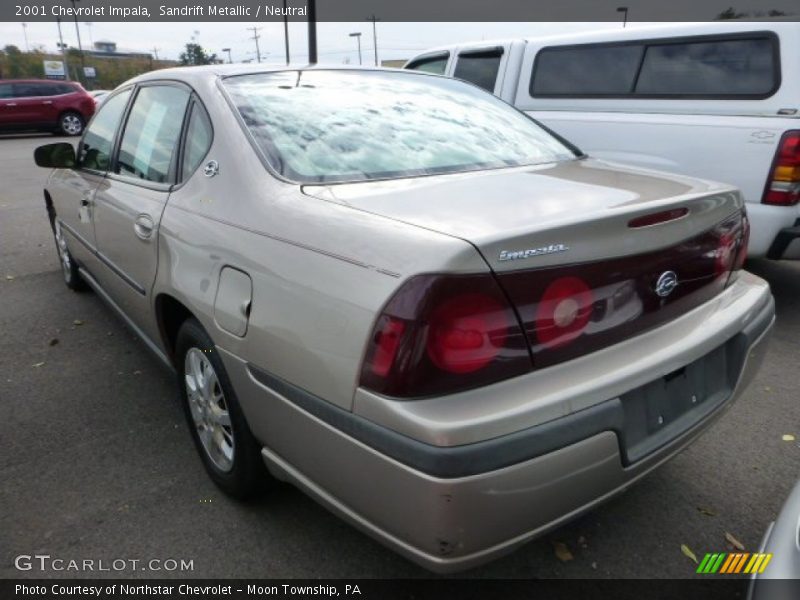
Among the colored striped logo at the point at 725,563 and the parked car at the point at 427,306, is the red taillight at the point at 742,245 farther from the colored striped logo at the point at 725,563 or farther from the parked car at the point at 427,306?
the colored striped logo at the point at 725,563

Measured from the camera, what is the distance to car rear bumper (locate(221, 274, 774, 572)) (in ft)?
4.53

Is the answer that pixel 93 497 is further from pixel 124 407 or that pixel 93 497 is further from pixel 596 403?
pixel 596 403

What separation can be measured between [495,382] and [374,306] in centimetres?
35

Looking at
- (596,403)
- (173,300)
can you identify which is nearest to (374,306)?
(596,403)

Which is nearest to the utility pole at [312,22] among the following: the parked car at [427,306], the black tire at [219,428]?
the parked car at [427,306]

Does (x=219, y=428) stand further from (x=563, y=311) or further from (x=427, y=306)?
(x=563, y=311)

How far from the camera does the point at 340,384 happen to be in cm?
153

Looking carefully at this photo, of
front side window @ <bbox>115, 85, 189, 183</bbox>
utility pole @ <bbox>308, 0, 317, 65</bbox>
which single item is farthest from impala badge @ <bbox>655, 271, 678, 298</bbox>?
utility pole @ <bbox>308, 0, 317, 65</bbox>

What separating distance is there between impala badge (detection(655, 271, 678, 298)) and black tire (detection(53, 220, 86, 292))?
163 inches

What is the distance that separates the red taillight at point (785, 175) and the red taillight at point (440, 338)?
330 centimetres

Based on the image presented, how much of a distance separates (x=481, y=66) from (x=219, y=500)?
5.21 meters

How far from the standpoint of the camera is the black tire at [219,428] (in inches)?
81.5

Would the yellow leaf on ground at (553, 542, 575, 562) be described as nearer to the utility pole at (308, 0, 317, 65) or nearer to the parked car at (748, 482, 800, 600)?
the parked car at (748, 482, 800, 600)
